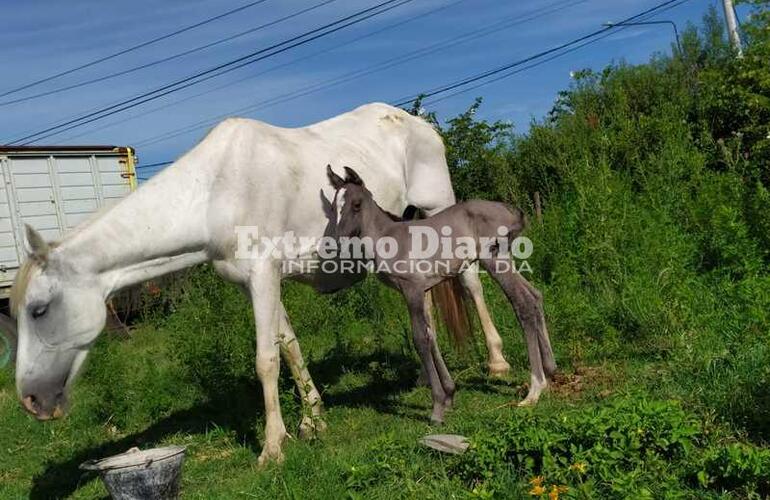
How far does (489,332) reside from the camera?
20.6 ft

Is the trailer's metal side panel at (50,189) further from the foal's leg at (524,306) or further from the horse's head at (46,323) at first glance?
the foal's leg at (524,306)

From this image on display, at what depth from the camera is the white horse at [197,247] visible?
436 centimetres

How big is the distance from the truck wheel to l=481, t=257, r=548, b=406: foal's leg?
8839 mm

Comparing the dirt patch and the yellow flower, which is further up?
the yellow flower

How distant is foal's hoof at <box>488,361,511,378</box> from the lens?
5.96m

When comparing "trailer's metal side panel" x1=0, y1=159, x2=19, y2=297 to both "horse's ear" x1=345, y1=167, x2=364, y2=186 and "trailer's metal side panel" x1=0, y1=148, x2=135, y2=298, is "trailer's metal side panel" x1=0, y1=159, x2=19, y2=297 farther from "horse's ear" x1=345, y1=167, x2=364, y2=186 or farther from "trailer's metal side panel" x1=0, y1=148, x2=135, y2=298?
"horse's ear" x1=345, y1=167, x2=364, y2=186

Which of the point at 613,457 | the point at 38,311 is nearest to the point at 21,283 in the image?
the point at 38,311

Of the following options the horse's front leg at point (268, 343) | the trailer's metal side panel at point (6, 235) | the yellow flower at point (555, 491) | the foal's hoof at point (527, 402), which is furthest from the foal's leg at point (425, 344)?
the trailer's metal side panel at point (6, 235)

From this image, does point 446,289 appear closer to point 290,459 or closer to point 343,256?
point 343,256

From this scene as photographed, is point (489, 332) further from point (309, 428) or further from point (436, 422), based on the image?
point (309, 428)

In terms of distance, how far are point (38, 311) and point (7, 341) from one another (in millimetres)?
7681

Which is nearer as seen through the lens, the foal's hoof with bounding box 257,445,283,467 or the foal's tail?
the foal's hoof with bounding box 257,445,283,467

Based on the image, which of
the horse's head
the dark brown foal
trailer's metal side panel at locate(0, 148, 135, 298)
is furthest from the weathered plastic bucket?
trailer's metal side panel at locate(0, 148, 135, 298)

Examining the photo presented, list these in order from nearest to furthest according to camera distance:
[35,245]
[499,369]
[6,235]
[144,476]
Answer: [144,476], [35,245], [499,369], [6,235]
